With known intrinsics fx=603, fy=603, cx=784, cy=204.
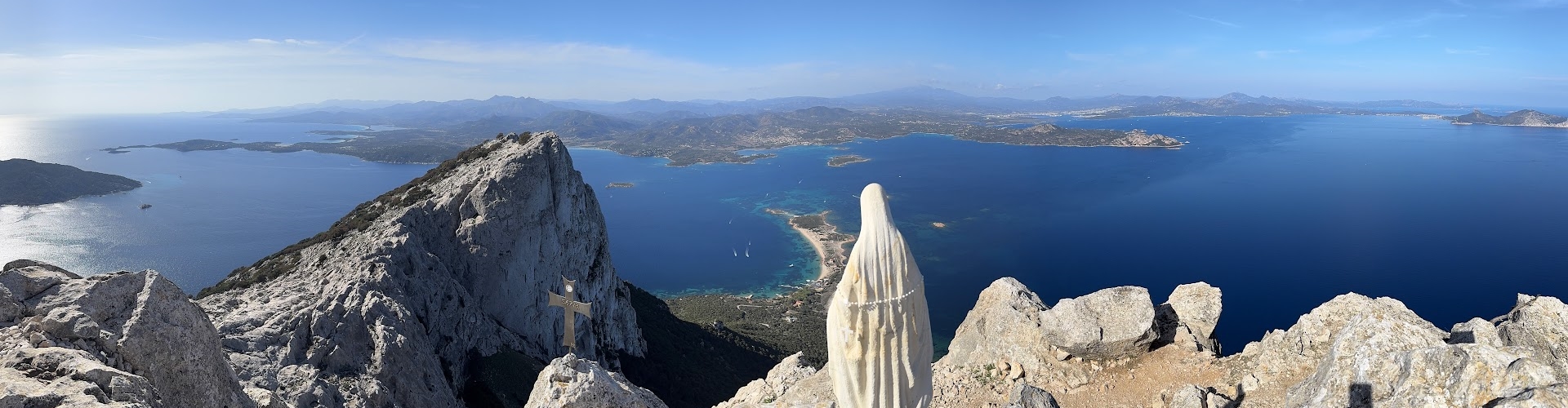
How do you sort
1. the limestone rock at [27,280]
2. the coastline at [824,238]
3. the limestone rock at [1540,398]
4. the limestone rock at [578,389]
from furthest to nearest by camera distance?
the coastline at [824,238], the limestone rock at [578,389], the limestone rock at [27,280], the limestone rock at [1540,398]

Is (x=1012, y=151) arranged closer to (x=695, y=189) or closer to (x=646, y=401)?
(x=695, y=189)

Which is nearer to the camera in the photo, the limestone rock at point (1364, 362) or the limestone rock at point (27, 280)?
the limestone rock at point (1364, 362)

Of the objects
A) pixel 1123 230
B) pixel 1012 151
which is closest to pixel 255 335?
pixel 1123 230

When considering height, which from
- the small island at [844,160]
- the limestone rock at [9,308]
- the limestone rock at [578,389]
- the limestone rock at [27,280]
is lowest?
the small island at [844,160]

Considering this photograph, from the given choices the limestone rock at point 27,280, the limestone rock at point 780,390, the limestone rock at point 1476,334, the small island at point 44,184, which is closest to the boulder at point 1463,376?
the limestone rock at point 1476,334

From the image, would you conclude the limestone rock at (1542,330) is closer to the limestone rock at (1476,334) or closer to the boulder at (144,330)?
the limestone rock at (1476,334)

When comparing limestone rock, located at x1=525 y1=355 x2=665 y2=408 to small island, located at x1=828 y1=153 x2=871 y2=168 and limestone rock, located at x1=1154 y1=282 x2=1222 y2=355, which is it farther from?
small island, located at x1=828 y1=153 x2=871 y2=168
